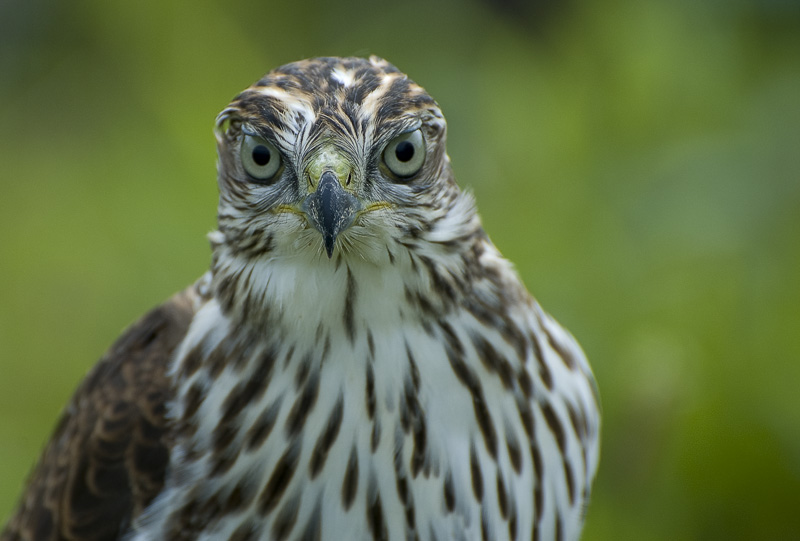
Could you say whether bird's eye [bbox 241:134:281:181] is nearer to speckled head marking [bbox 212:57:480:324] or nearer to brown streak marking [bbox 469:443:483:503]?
speckled head marking [bbox 212:57:480:324]

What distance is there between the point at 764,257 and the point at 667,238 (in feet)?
1.40

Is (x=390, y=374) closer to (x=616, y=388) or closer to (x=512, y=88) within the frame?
(x=616, y=388)

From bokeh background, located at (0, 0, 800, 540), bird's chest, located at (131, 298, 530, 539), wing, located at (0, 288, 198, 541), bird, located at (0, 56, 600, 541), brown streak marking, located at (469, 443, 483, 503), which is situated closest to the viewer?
bird, located at (0, 56, 600, 541)

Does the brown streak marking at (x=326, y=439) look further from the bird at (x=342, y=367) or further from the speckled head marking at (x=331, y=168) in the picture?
the speckled head marking at (x=331, y=168)

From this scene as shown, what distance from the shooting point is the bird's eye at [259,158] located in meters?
2.76

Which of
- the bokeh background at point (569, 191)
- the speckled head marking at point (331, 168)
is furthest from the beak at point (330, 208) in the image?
the bokeh background at point (569, 191)

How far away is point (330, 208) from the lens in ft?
8.42

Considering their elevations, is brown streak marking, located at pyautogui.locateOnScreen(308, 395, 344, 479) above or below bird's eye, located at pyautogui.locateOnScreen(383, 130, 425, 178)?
below

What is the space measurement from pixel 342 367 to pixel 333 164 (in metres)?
0.57

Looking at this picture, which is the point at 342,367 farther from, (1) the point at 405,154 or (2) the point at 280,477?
(1) the point at 405,154

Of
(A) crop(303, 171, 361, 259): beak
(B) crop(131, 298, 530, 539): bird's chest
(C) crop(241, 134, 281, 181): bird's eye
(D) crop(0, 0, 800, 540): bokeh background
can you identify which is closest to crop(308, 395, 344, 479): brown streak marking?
(B) crop(131, 298, 530, 539): bird's chest

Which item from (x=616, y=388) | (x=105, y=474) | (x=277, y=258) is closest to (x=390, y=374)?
(x=277, y=258)

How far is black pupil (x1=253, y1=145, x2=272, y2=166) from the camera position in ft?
9.11

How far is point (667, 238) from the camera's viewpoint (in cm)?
510
